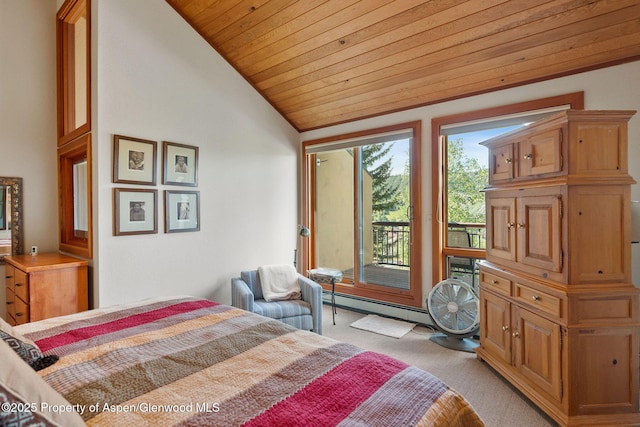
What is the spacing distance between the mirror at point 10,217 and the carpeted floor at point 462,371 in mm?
3253

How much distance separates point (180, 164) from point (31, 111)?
5.32ft

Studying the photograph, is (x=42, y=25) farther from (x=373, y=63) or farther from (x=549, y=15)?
(x=549, y=15)

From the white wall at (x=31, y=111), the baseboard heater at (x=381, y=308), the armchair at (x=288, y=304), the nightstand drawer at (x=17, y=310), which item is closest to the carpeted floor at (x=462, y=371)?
the baseboard heater at (x=381, y=308)

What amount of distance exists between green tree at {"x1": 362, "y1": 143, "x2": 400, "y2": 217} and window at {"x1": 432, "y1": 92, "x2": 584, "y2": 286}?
22.5 inches

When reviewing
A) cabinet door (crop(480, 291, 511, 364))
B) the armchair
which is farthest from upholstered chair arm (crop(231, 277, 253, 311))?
cabinet door (crop(480, 291, 511, 364))

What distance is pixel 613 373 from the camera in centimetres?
187

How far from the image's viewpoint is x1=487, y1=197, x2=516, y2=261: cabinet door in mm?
2400

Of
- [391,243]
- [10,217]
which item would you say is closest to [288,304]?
[391,243]

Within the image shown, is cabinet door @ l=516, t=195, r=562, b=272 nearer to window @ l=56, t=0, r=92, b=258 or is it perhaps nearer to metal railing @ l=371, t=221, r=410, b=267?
metal railing @ l=371, t=221, r=410, b=267

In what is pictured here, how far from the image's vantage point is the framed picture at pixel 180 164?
3170 mm

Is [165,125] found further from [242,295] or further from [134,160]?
[242,295]

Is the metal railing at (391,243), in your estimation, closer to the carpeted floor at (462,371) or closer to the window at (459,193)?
the window at (459,193)

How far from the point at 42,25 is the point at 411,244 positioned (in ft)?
14.9

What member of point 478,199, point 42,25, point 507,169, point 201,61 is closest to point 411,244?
point 478,199
